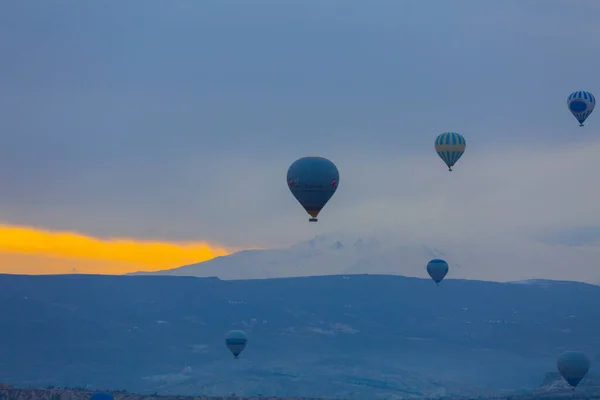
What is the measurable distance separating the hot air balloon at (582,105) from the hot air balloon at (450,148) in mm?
12827

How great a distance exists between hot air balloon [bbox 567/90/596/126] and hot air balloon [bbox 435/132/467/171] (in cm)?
1283

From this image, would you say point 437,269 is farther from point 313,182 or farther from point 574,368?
point 313,182

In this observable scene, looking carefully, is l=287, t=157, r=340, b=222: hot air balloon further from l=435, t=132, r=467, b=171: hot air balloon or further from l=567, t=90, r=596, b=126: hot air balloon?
l=567, t=90, r=596, b=126: hot air balloon

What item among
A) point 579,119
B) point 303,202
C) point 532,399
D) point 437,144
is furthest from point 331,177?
point 532,399

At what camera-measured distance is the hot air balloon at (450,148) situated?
442ft

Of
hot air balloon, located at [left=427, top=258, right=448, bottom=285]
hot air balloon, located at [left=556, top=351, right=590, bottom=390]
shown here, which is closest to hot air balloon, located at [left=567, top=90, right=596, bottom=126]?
hot air balloon, located at [left=556, top=351, right=590, bottom=390]

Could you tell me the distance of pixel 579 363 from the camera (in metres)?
156

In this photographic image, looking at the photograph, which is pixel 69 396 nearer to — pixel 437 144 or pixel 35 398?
pixel 35 398

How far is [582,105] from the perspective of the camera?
136 meters

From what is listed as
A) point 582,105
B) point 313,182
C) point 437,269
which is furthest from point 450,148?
point 437,269

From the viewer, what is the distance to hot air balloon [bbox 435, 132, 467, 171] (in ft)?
442

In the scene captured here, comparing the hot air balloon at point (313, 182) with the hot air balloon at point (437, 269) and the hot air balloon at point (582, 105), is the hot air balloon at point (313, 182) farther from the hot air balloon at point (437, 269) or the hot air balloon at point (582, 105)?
the hot air balloon at point (437, 269)

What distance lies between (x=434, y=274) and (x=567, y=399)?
3320 cm

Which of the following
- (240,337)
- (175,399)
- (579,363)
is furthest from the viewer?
(240,337)
